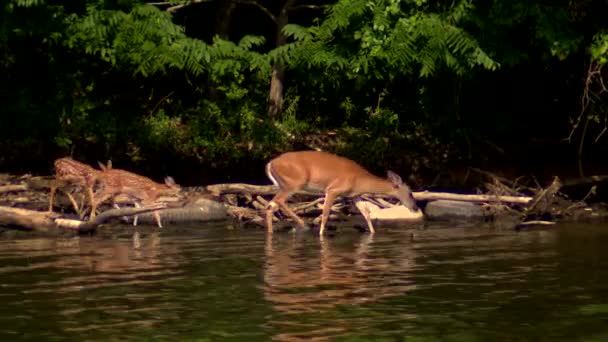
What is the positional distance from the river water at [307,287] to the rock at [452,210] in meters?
2.49

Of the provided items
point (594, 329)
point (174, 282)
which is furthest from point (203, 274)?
point (594, 329)

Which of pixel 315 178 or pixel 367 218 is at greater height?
pixel 315 178

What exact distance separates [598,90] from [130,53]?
27.5 feet

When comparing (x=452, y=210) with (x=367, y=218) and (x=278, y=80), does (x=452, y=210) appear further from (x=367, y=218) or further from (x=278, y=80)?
(x=278, y=80)

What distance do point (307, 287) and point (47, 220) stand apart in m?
6.41

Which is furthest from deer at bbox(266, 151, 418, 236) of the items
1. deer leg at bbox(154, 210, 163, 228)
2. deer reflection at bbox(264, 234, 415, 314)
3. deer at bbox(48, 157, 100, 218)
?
deer at bbox(48, 157, 100, 218)

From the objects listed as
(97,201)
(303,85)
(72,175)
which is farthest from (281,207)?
(303,85)

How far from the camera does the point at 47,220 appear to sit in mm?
17625

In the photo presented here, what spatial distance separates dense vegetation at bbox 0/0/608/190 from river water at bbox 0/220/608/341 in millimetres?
4509

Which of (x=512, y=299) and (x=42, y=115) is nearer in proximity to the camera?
(x=512, y=299)

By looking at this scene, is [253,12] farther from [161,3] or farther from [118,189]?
[118,189]

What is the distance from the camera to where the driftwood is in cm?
1756

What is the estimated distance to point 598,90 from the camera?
2389 cm

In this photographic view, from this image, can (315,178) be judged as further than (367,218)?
Yes
